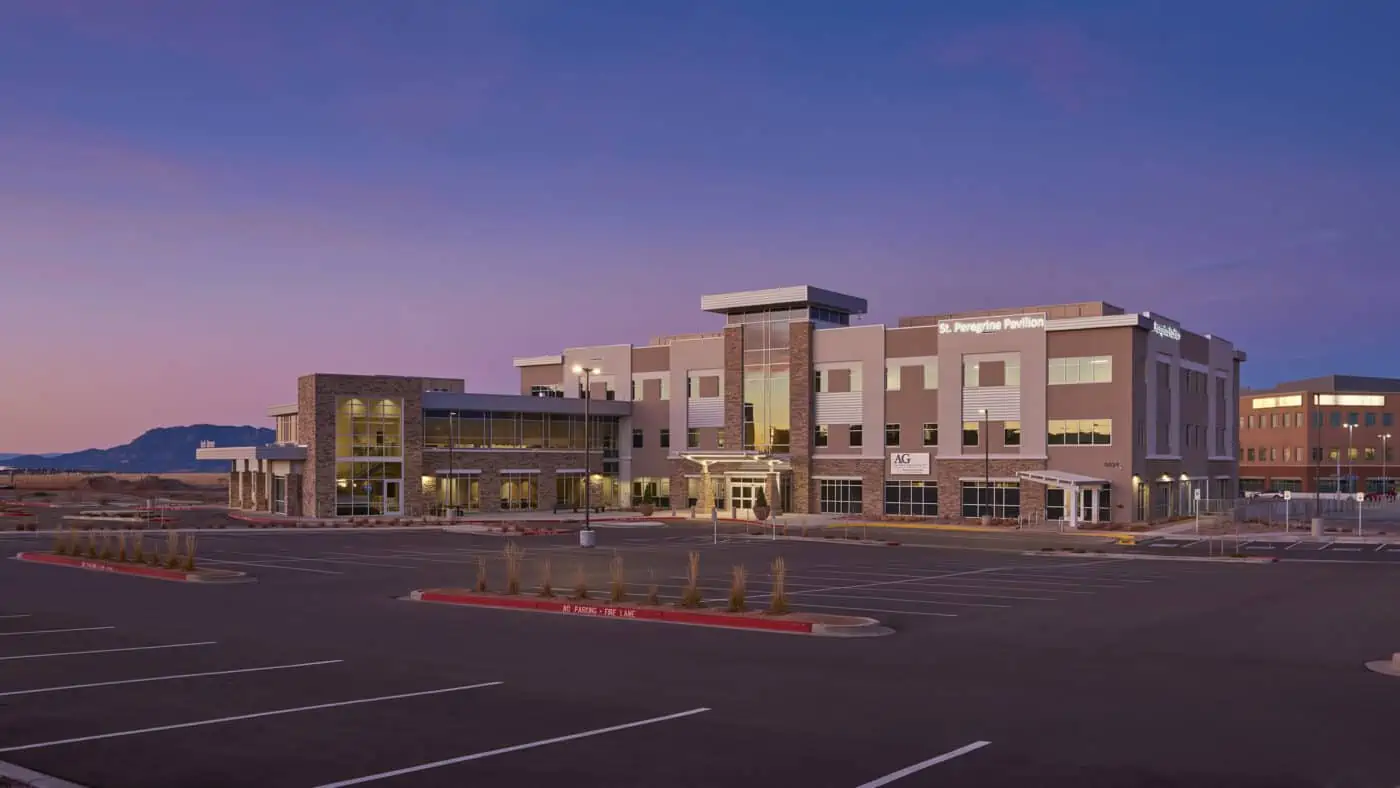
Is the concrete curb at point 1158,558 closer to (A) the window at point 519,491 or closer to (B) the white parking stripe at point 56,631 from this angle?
(B) the white parking stripe at point 56,631

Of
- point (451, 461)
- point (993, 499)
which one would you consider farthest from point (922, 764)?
point (451, 461)

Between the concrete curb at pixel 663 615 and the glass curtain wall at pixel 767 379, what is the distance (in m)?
51.4

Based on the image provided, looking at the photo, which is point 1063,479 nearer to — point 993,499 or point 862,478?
point 993,499

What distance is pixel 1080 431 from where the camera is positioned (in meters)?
64.0

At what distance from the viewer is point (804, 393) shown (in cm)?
7394

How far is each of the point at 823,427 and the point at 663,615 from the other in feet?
173

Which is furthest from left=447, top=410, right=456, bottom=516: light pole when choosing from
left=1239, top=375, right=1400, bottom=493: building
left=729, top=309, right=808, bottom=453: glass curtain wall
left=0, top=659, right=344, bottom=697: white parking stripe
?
left=1239, top=375, right=1400, bottom=493: building

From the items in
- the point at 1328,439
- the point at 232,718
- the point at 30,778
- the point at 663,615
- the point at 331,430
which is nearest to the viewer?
the point at 30,778

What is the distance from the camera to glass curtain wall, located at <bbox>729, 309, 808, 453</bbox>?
75.4 m

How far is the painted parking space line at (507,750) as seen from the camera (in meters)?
9.65

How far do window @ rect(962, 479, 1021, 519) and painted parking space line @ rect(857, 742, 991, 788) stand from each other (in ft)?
185

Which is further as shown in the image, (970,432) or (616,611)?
(970,432)

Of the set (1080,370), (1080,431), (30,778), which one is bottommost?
(30,778)

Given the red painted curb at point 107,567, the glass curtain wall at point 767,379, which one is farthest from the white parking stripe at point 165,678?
the glass curtain wall at point 767,379
